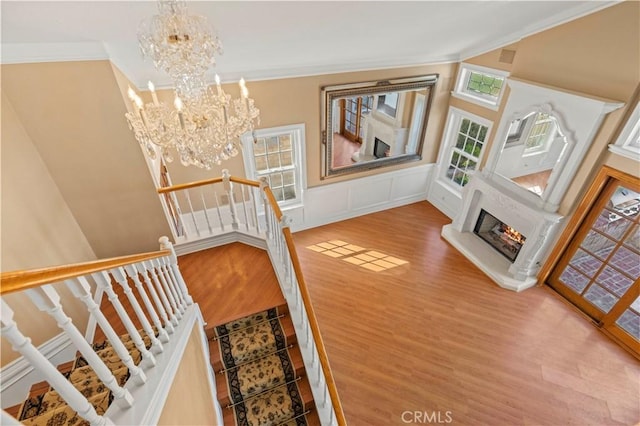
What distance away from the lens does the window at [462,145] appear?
15.9ft

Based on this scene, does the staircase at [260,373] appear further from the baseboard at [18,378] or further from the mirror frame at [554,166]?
the mirror frame at [554,166]

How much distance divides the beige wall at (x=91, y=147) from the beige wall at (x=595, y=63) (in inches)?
180

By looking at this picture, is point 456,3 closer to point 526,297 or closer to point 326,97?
point 326,97

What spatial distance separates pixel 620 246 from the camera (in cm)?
336

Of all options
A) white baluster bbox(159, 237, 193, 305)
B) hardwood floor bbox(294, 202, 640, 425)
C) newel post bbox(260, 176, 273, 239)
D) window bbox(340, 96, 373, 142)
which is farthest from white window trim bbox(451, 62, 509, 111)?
white baluster bbox(159, 237, 193, 305)

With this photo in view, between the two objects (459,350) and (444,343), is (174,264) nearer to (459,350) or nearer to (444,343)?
(444,343)

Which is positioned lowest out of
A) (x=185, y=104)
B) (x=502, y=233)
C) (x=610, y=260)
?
(x=502, y=233)

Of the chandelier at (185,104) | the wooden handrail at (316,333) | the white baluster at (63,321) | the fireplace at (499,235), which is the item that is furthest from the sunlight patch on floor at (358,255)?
the white baluster at (63,321)

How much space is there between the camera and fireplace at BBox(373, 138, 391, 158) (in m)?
5.39

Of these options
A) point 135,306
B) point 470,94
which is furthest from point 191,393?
point 470,94

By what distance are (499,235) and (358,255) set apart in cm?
228

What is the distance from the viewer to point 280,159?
4668 mm

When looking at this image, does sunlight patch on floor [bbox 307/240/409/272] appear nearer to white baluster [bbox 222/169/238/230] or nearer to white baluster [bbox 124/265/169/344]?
white baluster [bbox 222/169/238/230]

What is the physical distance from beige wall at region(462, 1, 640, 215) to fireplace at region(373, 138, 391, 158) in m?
2.22
